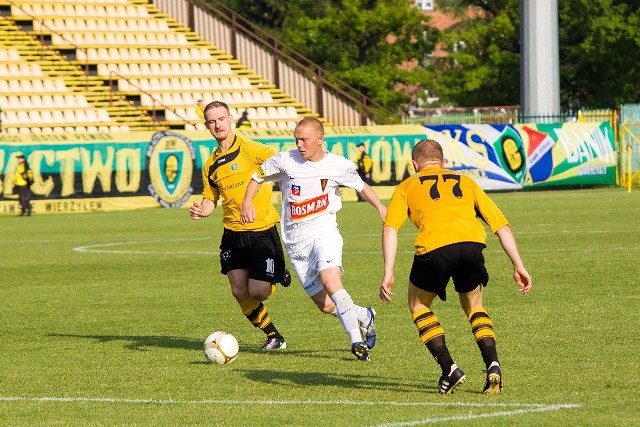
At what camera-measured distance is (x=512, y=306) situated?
1288 centimetres

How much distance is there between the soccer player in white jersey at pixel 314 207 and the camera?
967 cm

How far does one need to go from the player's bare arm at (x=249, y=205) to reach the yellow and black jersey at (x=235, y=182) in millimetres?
887

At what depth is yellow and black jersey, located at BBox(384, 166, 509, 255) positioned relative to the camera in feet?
25.8

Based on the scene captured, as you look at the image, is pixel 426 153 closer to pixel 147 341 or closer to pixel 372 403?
pixel 372 403

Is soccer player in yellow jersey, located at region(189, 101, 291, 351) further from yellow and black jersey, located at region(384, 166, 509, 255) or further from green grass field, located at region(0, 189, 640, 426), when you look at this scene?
yellow and black jersey, located at region(384, 166, 509, 255)

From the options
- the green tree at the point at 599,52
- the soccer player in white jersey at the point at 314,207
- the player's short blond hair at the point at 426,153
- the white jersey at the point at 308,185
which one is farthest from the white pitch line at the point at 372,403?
the green tree at the point at 599,52

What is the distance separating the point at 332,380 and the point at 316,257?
1.21m

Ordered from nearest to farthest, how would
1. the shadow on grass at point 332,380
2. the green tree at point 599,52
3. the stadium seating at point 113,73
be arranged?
the shadow on grass at point 332,380, the stadium seating at point 113,73, the green tree at point 599,52

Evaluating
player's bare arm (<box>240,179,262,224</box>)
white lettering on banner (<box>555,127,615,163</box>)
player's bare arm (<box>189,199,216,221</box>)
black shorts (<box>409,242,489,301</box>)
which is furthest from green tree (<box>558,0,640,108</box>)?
black shorts (<box>409,242,489,301</box>)

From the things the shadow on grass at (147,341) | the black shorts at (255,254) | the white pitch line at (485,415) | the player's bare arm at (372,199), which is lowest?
the shadow on grass at (147,341)

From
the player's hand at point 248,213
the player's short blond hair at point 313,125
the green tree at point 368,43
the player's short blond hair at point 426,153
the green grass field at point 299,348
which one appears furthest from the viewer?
the green tree at point 368,43

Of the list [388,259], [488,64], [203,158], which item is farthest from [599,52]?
[388,259]

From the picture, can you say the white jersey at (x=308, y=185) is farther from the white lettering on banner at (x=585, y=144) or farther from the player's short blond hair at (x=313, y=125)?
the white lettering on banner at (x=585, y=144)

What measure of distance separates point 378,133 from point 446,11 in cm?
5128
